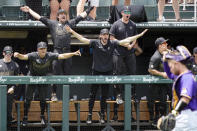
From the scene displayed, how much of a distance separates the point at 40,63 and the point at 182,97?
3449 mm

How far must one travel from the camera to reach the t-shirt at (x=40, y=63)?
8.02m

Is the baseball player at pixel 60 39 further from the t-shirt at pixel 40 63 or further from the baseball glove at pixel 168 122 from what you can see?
the baseball glove at pixel 168 122

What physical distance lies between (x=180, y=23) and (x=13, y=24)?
3622mm

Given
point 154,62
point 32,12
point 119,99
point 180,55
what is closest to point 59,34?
point 32,12

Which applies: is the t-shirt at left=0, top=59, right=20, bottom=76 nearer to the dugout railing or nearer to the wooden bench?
the wooden bench

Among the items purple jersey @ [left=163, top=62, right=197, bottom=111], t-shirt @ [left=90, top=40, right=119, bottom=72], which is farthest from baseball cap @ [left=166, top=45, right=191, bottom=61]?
t-shirt @ [left=90, top=40, right=119, bottom=72]

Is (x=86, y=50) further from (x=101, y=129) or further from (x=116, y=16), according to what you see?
(x=101, y=129)

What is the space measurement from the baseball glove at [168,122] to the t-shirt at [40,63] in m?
3.20

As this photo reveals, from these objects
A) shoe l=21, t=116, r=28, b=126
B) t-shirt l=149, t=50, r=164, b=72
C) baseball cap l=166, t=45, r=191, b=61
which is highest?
baseball cap l=166, t=45, r=191, b=61

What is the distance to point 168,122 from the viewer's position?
534 centimetres

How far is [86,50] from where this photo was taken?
36.3ft

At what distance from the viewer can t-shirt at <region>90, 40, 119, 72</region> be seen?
8250 mm

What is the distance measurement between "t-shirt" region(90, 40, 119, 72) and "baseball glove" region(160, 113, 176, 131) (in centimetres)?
297

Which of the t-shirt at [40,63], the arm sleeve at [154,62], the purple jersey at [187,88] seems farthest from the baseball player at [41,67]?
the purple jersey at [187,88]
